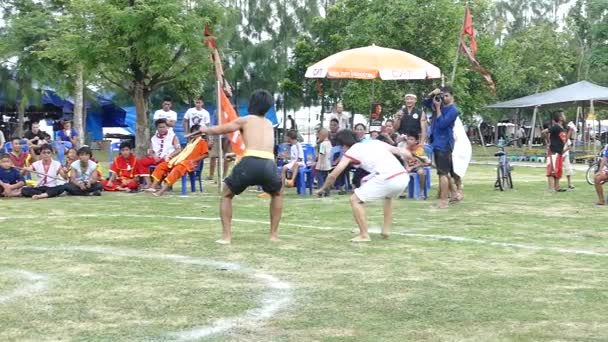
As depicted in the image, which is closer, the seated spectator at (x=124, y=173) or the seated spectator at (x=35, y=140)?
the seated spectator at (x=124, y=173)

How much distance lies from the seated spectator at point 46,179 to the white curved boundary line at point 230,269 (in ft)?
20.8

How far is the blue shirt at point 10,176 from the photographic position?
14898mm

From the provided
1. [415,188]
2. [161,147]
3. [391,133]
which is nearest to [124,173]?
[161,147]

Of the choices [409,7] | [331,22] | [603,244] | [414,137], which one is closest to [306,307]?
[603,244]

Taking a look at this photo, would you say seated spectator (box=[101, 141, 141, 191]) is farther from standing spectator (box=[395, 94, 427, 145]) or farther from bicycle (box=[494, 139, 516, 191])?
bicycle (box=[494, 139, 516, 191])

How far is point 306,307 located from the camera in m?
5.95

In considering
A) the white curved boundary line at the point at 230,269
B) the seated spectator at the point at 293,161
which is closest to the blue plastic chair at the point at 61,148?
the seated spectator at the point at 293,161

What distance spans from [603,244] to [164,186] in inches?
325

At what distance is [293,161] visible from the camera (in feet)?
51.6

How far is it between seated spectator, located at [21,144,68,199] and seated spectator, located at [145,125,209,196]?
1.64 meters

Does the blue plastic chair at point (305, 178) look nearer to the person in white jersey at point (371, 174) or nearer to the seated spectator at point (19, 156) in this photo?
the seated spectator at point (19, 156)

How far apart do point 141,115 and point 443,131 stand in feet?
38.7

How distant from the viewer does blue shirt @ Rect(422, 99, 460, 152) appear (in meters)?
13.2

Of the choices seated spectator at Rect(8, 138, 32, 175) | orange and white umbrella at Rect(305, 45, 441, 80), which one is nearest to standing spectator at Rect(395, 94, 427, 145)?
orange and white umbrella at Rect(305, 45, 441, 80)
